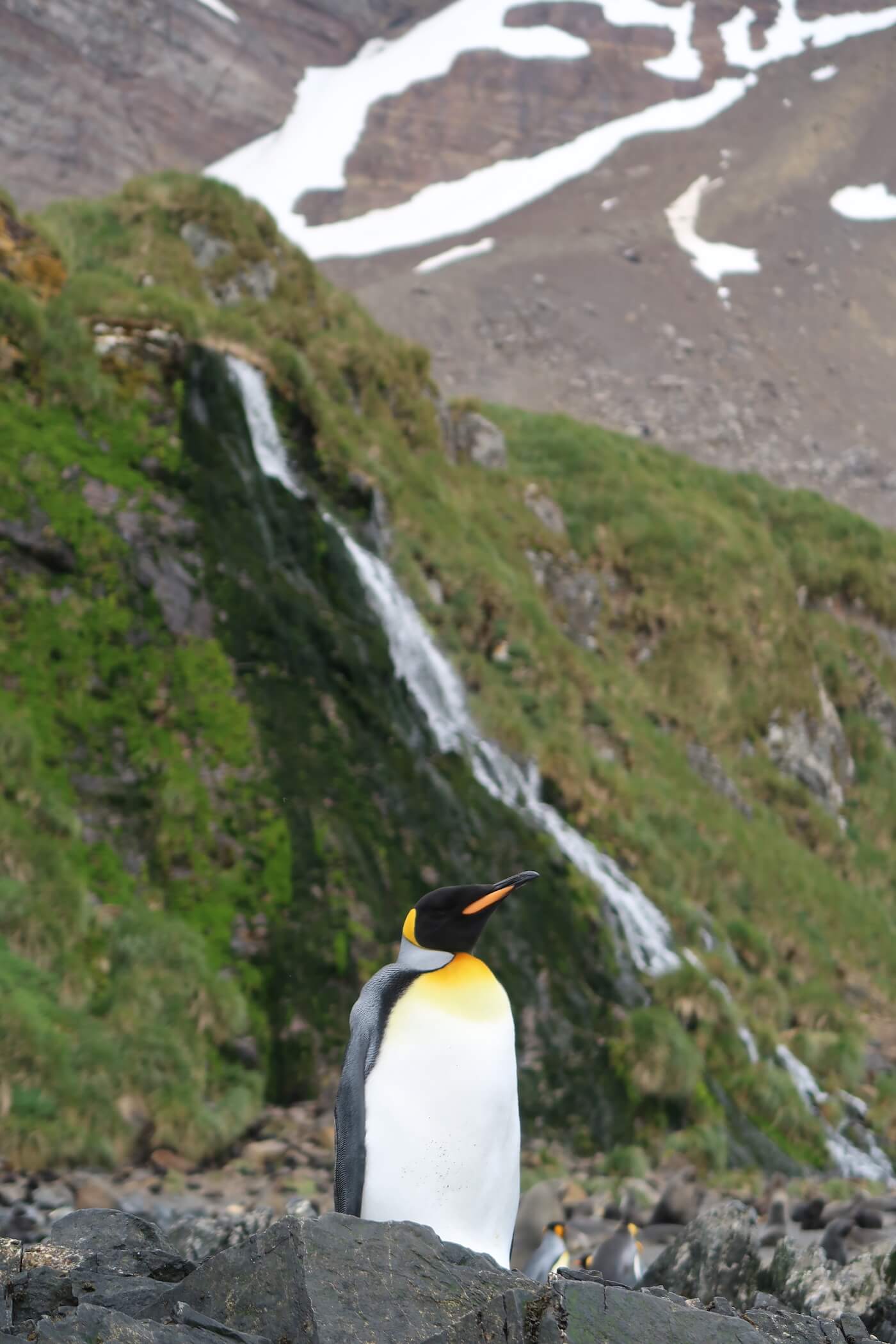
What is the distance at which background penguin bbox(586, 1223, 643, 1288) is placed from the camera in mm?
6637

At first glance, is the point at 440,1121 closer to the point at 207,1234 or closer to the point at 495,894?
the point at 495,894

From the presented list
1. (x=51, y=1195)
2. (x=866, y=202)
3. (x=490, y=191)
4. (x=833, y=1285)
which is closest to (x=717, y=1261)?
(x=833, y=1285)

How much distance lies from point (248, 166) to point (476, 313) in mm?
49311

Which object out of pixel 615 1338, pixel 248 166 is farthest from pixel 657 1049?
pixel 248 166

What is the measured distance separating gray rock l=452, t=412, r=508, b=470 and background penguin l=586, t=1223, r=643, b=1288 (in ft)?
56.4

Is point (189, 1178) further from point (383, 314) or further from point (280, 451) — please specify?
point (383, 314)

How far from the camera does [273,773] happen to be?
35.5 ft

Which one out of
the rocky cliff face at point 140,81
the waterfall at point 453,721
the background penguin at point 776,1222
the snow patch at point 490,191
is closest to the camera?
the background penguin at point 776,1222

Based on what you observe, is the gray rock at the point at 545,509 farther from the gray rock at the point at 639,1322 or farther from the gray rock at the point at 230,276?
the gray rock at the point at 639,1322

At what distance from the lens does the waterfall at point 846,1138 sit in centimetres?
1189

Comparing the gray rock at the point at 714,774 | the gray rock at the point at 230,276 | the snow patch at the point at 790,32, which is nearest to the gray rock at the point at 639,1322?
the gray rock at the point at 230,276

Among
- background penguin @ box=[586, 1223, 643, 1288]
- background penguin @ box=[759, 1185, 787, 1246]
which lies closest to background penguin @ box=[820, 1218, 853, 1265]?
background penguin @ box=[759, 1185, 787, 1246]

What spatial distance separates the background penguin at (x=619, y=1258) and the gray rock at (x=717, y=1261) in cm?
102

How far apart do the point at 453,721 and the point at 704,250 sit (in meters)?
83.4
